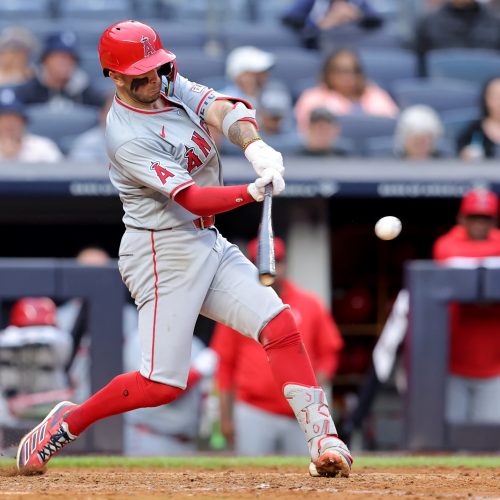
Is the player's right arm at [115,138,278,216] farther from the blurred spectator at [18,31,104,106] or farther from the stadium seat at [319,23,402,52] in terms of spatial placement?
the stadium seat at [319,23,402,52]

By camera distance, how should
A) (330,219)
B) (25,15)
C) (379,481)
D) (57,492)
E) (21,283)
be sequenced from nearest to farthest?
(57,492), (379,481), (21,283), (330,219), (25,15)

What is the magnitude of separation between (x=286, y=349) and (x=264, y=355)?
2468 mm

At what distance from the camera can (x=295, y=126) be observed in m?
8.68

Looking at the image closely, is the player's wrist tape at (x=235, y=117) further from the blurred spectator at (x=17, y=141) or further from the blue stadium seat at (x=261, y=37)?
the blue stadium seat at (x=261, y=37)

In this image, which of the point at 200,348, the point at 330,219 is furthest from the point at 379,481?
the point at 330,219

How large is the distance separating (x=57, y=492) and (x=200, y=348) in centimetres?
382

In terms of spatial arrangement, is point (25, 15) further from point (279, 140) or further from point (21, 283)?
point (21, 283)

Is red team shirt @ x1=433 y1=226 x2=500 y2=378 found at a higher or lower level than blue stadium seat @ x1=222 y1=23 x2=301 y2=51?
lower

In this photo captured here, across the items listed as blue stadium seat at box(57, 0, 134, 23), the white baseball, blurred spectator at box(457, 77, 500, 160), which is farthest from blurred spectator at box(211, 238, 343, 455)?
blue stadium seat at box(57, 0, 134, 23)

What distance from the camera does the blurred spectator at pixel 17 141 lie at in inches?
307

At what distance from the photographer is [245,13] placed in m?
11.0

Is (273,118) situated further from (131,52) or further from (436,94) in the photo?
(131,52)

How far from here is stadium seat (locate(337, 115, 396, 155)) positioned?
8.70m

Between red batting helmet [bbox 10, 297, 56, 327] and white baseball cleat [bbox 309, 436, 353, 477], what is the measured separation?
3.06 m
